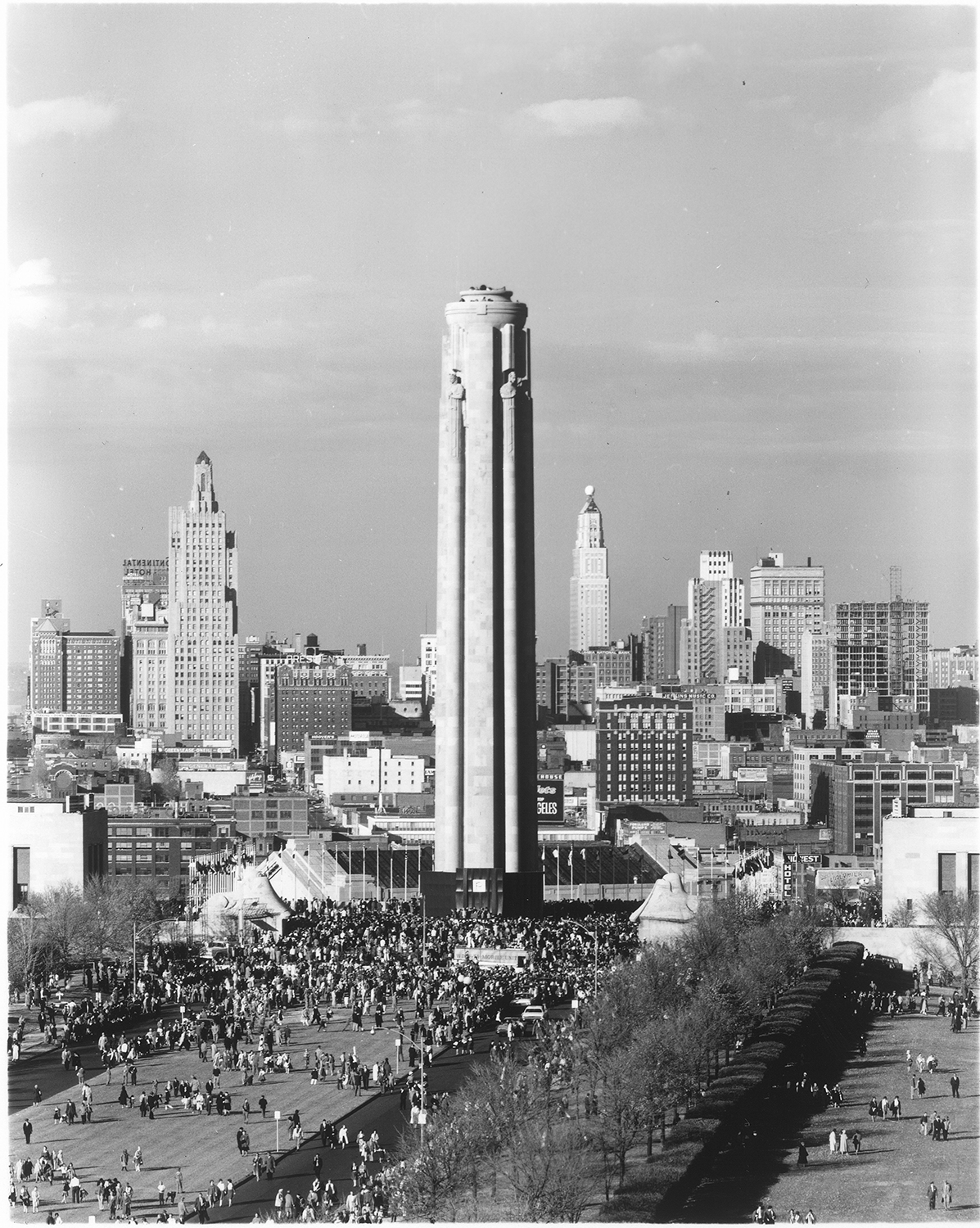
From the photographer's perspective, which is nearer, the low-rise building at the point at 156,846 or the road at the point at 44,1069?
the road at the point at 44,1069

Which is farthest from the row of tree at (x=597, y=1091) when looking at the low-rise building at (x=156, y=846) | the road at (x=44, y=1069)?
the low-rise building at (x=156, y=846)

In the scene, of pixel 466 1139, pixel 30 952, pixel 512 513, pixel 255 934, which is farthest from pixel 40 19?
pixel 512 513

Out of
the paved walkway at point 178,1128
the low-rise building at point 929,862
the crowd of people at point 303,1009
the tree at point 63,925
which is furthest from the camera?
the low-rise building at point 929,862

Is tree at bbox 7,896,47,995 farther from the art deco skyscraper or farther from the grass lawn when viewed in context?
the grass lawn

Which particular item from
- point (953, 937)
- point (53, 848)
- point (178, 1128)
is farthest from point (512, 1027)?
point (53, 848)

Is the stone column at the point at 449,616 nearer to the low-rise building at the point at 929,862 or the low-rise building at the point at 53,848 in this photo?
the low-rise building at the point at 53,848

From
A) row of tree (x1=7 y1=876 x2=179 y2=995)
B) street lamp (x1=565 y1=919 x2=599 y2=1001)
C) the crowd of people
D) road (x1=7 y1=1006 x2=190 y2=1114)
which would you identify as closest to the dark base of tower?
the crowd of people

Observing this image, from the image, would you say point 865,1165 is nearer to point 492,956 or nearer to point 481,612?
point 492,956

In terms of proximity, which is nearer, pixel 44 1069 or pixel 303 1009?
pixel 44 1069
